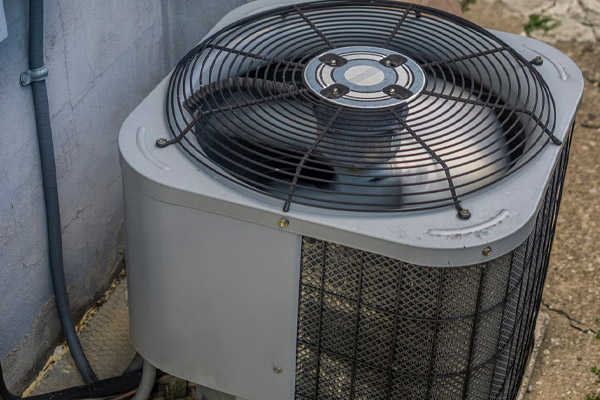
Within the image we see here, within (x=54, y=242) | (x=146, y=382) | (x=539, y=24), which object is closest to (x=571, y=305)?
(x=146, y=382)

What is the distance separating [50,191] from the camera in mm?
2869

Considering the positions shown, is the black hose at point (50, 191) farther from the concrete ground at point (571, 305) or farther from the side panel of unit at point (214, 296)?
the side panel of unit at point (214, 296)

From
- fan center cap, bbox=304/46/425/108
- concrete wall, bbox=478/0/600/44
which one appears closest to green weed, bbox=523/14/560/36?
concrete wall, bbox=478/0/600/44

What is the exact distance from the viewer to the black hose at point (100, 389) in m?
2.93

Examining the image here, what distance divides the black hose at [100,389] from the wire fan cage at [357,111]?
96 cm

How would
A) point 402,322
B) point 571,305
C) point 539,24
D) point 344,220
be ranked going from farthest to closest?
1. point 539,24
2. point 571,305
3. point 402,322
4. point 344,220

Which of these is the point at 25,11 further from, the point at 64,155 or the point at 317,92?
the point at 317,92

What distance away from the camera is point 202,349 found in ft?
8.04

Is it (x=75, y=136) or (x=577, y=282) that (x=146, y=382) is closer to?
(x=75, y=136)

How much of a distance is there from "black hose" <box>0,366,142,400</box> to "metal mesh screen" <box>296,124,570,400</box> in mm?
794

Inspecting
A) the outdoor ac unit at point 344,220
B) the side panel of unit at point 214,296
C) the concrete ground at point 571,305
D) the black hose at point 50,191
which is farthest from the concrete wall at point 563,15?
the side panel of unit at point 214,296

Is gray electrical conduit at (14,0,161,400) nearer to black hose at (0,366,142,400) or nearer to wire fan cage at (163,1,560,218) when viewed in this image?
black hose at (0,366,142,400)

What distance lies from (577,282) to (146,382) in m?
Result: 1.88

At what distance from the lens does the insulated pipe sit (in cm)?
275
